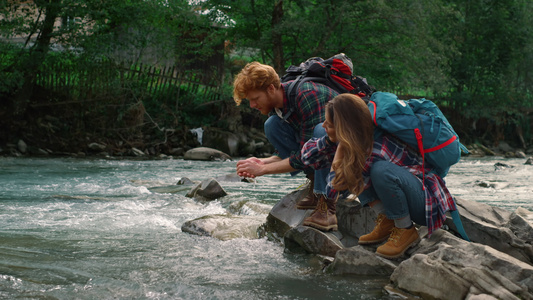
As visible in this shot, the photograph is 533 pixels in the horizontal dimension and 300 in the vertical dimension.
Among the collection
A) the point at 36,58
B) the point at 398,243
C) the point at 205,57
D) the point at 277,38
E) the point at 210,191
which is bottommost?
the point at 210,191

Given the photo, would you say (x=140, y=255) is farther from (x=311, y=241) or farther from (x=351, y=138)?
(x=351, y=138)

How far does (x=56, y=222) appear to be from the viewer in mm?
4566

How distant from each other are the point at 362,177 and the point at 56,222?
8.98 feet

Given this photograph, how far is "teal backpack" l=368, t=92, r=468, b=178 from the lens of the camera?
9.84 ft

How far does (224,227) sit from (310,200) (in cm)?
69

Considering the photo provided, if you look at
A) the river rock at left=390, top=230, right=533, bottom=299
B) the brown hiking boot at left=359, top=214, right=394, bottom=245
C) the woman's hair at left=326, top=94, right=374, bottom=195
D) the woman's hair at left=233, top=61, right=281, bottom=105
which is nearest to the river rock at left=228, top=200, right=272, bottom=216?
the woman's hair at left=233, top=61, right=281, bottom=105

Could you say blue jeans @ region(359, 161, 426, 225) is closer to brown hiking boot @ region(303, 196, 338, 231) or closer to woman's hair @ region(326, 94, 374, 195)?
woman's hair @ region(326, 94, 374, 195)

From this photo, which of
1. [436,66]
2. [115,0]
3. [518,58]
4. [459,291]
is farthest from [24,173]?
[518,58]

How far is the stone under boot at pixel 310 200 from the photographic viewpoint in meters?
3.95

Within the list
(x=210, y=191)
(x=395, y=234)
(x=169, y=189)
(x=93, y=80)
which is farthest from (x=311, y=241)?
(x=93, y=80)

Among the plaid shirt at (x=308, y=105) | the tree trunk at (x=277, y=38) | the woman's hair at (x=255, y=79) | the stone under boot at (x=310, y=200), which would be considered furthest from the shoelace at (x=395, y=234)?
the tree trunk at (x=277, y=38)

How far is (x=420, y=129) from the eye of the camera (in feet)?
9.87

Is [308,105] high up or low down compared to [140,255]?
up

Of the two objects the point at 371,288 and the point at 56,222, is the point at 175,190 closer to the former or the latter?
the point at 56,222
